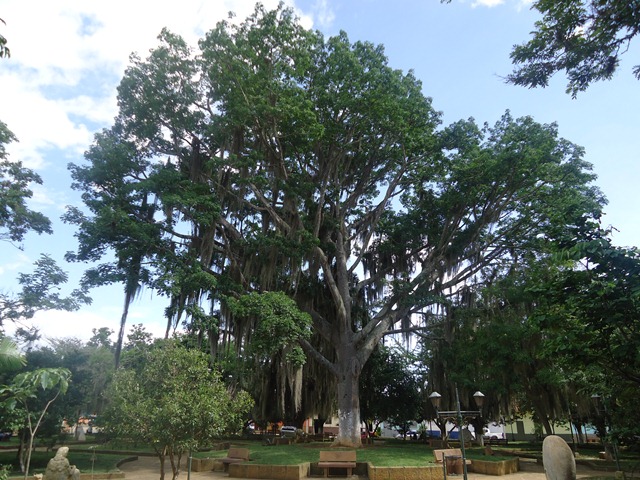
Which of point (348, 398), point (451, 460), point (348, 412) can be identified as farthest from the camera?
point (348, 398)

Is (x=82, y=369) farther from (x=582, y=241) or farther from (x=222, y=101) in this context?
(x=582, y=241)

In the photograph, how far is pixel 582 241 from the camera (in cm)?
663

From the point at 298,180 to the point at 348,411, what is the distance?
8687mm

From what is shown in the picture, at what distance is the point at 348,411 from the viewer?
16.9m

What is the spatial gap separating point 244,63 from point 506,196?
432 inches

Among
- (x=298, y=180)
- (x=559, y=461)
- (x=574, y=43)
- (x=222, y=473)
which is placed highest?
(x=298, y=180)

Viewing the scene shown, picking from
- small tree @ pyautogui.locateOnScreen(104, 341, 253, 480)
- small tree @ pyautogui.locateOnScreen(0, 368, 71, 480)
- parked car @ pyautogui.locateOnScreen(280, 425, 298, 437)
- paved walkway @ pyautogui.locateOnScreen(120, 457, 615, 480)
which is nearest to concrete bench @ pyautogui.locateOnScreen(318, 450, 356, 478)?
paved walkway @ pyautogui.locateOnScreen(120, 457, 615, 480)

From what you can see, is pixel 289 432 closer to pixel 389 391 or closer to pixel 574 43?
pixel 389 391

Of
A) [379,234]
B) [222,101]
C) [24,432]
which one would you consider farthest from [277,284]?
[24,432]

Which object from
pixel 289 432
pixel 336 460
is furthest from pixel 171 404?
pixel 289 432

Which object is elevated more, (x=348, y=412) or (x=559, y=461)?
(x=348, y=412)

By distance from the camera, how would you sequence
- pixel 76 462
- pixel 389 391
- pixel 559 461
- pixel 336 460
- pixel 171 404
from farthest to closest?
pixel 389 391
pixel 76 462
pixel 336 460
pixel 171 404
pixel 559 461

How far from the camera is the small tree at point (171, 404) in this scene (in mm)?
8383

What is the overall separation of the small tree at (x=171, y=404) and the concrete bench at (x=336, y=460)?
3743 mm
